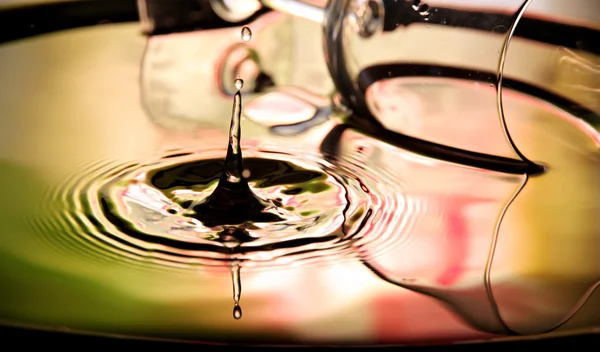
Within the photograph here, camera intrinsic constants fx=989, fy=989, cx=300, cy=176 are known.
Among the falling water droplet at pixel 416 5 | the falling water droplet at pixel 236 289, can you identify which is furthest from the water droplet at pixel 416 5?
the falling water droplet at pixel 236 289

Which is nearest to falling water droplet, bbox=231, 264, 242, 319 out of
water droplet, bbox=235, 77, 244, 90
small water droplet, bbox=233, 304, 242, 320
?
small water droplet, bbox=233, 304, 242, 320

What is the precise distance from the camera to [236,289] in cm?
28

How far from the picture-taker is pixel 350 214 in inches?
13.5

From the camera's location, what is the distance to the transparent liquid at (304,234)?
10.4 inches

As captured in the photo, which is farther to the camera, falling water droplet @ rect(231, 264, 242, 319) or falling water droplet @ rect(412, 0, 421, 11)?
falling water droplet @ rect(412, 0, 421, 11)

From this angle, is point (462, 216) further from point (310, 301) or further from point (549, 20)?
point (549, 20)

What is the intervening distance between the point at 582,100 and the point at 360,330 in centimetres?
25

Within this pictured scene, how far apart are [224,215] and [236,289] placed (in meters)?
0.06

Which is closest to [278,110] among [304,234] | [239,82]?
[239,82]

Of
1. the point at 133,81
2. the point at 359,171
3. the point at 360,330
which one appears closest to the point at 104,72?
the point at 133,81

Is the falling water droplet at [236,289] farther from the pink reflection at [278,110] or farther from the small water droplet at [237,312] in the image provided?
the pink reflection at [278,110]

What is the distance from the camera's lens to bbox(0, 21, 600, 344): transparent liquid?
26 cm

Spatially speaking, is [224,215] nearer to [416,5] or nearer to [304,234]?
[304,234]

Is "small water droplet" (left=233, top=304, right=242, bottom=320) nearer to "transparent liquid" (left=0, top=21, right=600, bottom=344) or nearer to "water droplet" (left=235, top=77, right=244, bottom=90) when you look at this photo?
"transparent liquid" (left=0, top=21, right=600, bottom=344)
